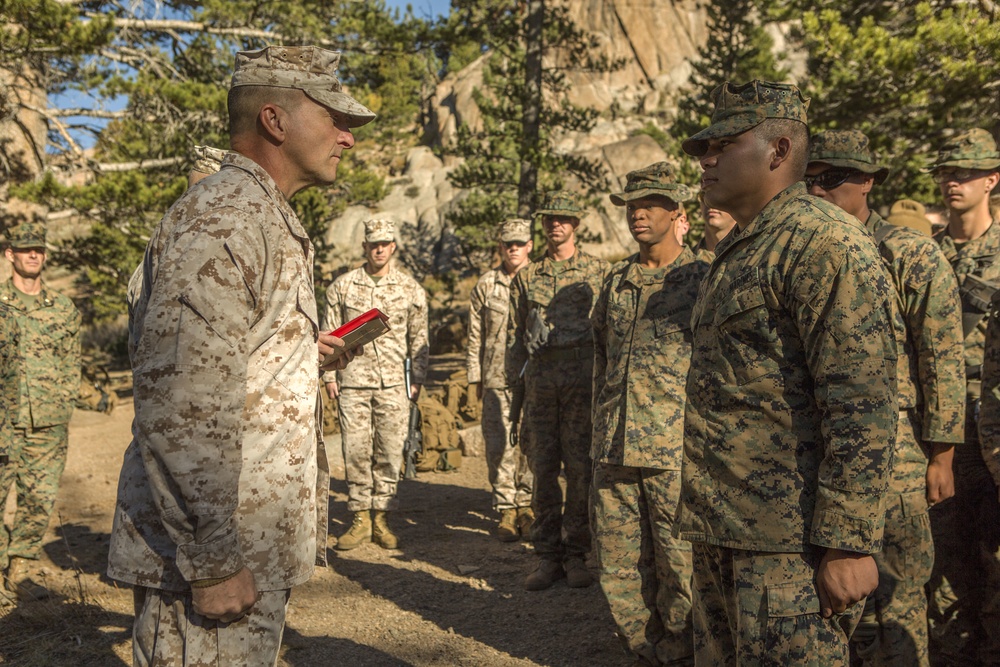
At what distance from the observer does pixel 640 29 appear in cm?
4166

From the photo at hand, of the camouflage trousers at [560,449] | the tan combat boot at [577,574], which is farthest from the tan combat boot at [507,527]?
the tan combat boot at [577,574]

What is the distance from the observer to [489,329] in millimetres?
7496

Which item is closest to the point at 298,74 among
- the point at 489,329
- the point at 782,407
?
the point at 782,407

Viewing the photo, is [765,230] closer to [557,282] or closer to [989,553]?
[989,553]

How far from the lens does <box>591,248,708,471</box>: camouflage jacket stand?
4.11 m

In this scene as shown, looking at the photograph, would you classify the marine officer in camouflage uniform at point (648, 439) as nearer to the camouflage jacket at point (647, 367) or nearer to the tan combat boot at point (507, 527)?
the camouflage jacket at point (647, 367)

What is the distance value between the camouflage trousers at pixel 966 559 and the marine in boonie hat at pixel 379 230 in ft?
14.9

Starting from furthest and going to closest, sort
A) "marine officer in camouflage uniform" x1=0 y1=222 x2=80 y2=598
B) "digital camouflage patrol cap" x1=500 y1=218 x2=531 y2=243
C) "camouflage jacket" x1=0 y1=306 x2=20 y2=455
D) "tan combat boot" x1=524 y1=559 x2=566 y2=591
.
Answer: "digital camouflage patrol cap" x1=500 y1=218 x2=531 y2=243 → "marine officer in camouflage uniform" x1=0 y1=222 x2=80 y2=598 → "tan combat boot" x1=524 y1=559 x2=566 y2=591 → "camouflage jacket" x1=0 y1=306 x2=20 y2=455

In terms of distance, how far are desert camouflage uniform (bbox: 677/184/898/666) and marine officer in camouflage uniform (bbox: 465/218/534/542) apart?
455 centimetres

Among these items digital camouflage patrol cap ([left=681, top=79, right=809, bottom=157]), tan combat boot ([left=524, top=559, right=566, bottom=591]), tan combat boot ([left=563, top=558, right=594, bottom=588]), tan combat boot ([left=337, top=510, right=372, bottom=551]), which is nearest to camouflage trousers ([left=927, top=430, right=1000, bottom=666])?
tan combat boot ([left=563, top=558, right=594, bottom=588])

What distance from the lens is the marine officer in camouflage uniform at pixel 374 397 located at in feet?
22.5

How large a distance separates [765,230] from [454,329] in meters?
16.9

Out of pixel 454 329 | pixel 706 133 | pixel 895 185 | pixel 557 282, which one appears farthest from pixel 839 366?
pixel 454 329

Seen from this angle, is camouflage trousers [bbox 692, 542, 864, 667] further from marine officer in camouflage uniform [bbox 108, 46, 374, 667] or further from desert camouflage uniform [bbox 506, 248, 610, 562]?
desert camouflage uniform [bbox 506, 248, 610, 562]
